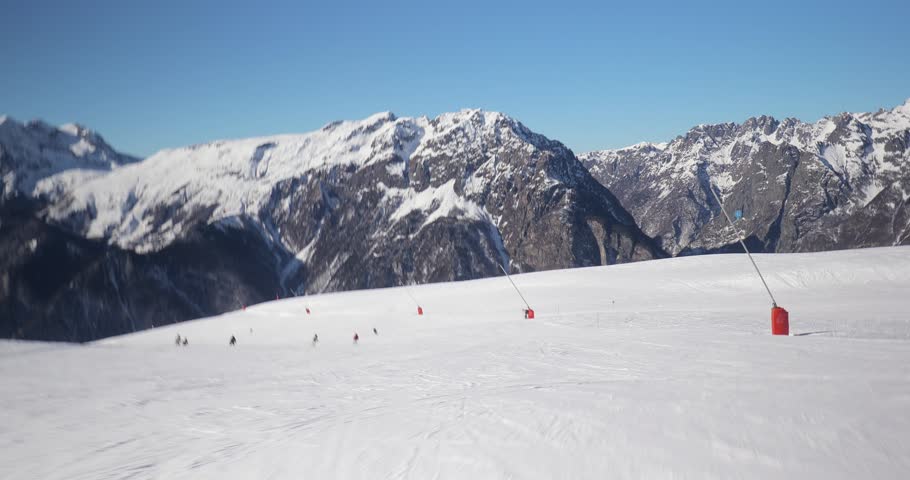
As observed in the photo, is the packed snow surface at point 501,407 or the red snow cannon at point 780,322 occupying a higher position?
the red snow cannon at point 780,322

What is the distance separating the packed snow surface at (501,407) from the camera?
803 cm

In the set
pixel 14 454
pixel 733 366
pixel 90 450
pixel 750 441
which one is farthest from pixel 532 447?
pixel 14 454

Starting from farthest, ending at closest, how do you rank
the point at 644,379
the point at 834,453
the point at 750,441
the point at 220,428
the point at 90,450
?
the point at 644,379
the point at 220,428
the point at 90,450
the point at 750,441
the point at 834,453

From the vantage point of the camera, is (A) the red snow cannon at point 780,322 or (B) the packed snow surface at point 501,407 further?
(A) the red snow cannon at point 780,322

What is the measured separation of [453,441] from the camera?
9.16 metres

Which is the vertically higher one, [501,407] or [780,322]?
[780,322]

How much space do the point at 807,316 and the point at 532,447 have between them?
25.2 meters

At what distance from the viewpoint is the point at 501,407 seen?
11.2 m

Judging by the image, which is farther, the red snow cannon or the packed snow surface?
the red snow cannon

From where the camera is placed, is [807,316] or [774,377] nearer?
[774,377]

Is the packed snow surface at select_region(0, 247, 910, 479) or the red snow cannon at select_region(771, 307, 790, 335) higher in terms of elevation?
the red snow cannon at select_region(771, 307, 790, 335)

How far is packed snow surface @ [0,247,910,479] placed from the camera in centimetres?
803

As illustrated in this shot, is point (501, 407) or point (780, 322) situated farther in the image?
point (780, 322)

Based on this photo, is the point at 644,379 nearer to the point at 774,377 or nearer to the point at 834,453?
the point at 774,377
